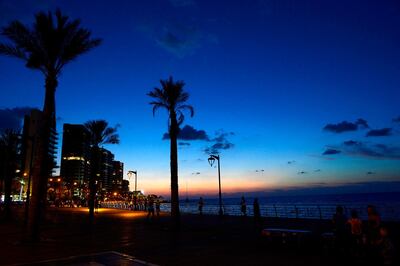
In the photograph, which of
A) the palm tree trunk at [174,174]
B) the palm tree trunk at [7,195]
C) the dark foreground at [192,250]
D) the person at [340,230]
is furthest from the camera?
the palm tree trunk at [7,195]

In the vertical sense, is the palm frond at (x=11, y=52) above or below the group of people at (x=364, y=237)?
above

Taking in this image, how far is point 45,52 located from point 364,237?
1723cm

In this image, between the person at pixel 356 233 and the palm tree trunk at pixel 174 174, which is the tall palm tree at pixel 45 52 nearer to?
the palm tree trunk at pixel 174 174

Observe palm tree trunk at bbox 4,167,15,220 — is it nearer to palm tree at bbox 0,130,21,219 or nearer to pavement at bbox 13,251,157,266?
palm tree at bbox 0,130,21,219

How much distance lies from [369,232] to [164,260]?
680cm

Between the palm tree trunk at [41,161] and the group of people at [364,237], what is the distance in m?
13.9

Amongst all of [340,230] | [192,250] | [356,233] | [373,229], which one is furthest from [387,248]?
[192,250]

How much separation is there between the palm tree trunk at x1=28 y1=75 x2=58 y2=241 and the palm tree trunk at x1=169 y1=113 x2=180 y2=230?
7811 millimetres

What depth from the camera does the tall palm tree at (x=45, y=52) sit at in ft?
57.0

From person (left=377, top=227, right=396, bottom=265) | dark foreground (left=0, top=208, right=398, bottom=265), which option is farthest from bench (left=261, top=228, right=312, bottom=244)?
person (left=377, top=227, right=396, bottom=265)

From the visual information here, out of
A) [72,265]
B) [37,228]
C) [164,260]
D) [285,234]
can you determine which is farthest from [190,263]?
[37,228]

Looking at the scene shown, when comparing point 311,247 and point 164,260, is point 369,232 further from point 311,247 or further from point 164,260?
point 164,260

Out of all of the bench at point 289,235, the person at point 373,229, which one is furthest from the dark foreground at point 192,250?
the person at point 373,229

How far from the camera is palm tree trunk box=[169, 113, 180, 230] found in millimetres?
22188
